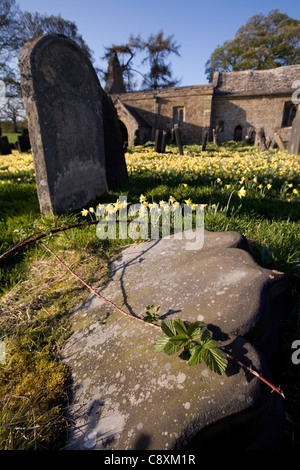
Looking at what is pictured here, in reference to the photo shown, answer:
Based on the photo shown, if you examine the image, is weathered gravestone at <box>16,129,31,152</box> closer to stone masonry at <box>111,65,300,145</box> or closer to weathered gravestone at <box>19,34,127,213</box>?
stone masonry at <box>111,65,300,145</box>

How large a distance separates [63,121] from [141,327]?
320cm

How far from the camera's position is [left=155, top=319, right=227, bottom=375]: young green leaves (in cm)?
106

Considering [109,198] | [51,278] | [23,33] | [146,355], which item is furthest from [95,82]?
[23,33]

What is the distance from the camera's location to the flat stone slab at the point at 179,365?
0.98 m

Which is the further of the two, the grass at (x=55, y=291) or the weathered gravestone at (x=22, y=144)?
the weathered gravestone at (x=22, y=144)

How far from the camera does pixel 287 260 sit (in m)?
2.08

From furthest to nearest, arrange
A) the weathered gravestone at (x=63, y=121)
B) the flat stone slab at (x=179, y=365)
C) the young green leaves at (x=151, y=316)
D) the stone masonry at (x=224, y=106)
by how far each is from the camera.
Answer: the stone masonry at (x=224, y=106) < the weathered gravestone at (x=63, y=121) < the young green leaves at (x=151, y=316) < the flat stone slab at (x=179, y=365)

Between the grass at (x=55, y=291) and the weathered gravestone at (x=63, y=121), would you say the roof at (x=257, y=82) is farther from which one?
the weathered gravestone at (x=63, y=121)

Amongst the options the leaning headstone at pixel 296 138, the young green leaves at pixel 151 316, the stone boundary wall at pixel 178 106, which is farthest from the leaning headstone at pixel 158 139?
the stone boundary wall at pixel 178 106

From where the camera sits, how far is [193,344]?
120 cm

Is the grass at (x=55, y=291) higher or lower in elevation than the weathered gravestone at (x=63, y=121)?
lower

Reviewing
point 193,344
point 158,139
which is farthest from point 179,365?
point 158,139

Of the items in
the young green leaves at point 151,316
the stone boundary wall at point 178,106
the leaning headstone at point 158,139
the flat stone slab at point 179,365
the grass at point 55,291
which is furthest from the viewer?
the stone boundary wall at point 178,106
